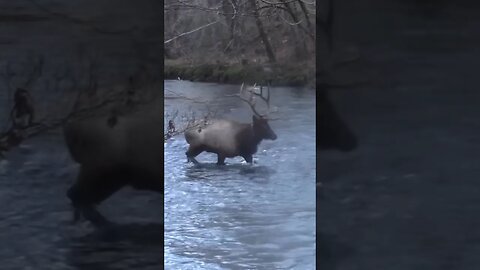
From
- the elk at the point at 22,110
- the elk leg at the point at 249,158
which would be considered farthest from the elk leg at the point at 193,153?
the elk at the point at 22,110

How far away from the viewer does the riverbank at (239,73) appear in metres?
3.75

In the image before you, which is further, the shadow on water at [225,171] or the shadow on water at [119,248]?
the shadow on water at [225,171]

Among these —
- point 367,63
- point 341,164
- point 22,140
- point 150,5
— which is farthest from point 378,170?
point 22,140

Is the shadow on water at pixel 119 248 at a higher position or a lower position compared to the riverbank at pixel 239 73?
lower

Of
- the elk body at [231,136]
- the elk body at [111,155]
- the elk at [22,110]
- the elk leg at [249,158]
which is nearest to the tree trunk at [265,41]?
the elk body at [231,136]

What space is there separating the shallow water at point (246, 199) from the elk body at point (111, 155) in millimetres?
243

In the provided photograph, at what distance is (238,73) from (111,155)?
31.0 inches

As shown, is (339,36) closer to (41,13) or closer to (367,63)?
(367,63)

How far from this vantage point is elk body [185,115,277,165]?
3.75 meters

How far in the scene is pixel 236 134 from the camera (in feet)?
12.3

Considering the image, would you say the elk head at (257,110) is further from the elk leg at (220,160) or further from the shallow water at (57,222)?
the shallow water at (57,222)

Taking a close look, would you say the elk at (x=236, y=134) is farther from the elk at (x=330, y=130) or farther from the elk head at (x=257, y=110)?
the elk at (x=330, y=130)

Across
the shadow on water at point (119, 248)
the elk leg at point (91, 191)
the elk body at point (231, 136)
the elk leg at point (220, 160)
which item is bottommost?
the shadow on water at point (119, 248)

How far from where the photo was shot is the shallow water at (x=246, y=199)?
12.2 ft
